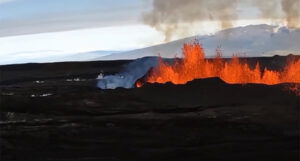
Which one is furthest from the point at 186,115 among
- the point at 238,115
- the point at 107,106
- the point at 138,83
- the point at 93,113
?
the point at 138,83

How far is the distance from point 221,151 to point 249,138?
325cm

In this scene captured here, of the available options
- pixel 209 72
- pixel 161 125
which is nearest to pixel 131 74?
pixel 209 72

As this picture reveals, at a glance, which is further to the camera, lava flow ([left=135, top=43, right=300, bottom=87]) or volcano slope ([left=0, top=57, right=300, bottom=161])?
lava flow ([left=135, top=43, right=300, bottom=87])

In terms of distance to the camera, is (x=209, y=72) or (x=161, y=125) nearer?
(x=161, y=125)

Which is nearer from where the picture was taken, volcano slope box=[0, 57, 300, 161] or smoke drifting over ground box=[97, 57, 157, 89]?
volcano slope box=[0, 57, 300, 161]

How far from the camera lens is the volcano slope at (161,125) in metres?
20.2

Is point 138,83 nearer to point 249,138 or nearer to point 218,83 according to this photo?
point 218,83

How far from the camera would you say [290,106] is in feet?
112

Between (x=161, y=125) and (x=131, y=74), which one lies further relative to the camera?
(x=131, y=74)

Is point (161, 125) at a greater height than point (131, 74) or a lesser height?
lesser

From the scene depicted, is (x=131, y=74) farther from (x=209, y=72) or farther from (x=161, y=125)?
(x=161, y=125)

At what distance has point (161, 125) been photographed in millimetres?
27938

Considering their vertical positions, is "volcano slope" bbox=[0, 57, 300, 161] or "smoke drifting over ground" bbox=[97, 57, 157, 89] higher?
"smoke drifting over ground" bbox=[97, 57, 157, 89]

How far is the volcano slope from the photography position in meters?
20.2
